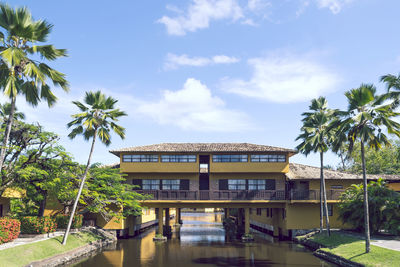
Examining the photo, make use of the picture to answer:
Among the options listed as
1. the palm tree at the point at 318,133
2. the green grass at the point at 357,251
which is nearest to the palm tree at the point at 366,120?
the green grass at the point at 357,251

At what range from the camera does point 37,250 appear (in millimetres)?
23375

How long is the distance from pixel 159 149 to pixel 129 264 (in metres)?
17.1

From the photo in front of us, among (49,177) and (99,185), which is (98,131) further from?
(99,185)

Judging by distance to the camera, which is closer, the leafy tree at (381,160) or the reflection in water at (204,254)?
the reflection in water at (204,254)

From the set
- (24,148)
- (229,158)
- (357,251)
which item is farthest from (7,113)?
(357,251)

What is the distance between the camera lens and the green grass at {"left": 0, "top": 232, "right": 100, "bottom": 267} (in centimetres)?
2022

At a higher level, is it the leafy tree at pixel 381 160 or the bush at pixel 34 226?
the leafy tree at pixel 381 160

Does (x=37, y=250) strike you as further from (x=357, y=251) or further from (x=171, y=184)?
(x=357, y=251)

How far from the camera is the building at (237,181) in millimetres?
36906

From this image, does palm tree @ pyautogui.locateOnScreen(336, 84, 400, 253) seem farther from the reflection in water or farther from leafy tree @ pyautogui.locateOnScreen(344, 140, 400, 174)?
leafy tree @ pyautogui.locateOnScreen(344, 140, 400, 174)

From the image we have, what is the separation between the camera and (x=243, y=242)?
3528cm

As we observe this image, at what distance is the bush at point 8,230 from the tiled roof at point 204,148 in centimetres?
1434

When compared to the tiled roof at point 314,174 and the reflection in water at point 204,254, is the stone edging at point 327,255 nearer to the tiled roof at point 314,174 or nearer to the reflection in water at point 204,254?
the reflection in water at point 204,254

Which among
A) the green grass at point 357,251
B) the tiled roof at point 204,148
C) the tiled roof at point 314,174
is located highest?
the tiled roof at point 204,148
